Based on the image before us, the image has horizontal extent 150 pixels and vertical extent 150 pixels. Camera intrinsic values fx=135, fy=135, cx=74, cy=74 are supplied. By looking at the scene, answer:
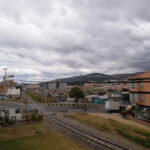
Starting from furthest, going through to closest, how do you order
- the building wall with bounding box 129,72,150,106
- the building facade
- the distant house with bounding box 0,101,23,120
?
the building wall with bounding box 129,72,150,106 < the building facade < the distant house with bounding box 0,101,23,120

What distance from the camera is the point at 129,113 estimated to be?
27.3 m

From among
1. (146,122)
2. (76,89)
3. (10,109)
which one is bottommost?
(146,122)

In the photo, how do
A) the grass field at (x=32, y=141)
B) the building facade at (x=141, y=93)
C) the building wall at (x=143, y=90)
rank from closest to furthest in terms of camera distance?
the grass field at (x=32, y=141), the building facade at (x=141, y=93), the building wall at (x=143, y=90)

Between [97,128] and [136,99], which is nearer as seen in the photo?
[97,128]

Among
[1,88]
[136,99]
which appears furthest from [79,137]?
[1,88]

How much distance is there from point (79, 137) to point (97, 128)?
4.03 meters

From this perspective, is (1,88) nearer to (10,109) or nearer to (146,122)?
(10,109)

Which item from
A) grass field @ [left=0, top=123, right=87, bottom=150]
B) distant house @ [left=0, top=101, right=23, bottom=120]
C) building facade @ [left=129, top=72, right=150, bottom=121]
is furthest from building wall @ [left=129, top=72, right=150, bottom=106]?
distant house @ [left=0, top=101, right=23, bottom=120]

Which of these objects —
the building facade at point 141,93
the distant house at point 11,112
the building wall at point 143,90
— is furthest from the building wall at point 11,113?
the building wall at point 143,90

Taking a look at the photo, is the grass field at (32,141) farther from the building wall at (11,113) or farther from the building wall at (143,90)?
the building wall at (143,90)

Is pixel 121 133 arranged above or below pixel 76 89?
below

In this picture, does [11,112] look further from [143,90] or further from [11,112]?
[143,90]

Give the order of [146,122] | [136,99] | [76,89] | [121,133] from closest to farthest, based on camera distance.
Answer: [121,133]
[146,122]
[136,99]
[76,89]

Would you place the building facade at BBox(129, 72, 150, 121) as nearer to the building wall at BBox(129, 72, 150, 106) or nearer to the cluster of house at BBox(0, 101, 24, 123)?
the building wall at BBox(129, 72, 150, 106)
